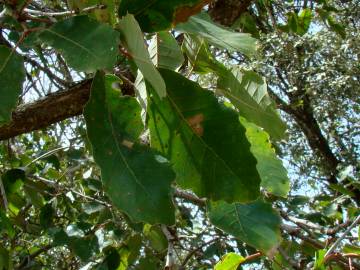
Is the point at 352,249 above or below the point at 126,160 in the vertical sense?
below

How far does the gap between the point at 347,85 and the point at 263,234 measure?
3.46m

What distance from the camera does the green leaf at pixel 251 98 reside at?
0.91 meters

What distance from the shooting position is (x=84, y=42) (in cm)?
68

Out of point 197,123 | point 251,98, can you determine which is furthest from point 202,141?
point 251,98

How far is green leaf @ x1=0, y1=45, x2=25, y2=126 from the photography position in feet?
2.39

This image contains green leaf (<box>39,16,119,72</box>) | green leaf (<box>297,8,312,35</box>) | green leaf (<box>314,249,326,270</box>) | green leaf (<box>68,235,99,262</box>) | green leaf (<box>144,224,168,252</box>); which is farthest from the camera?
green leaf (<box>297,8,312,35</box>)

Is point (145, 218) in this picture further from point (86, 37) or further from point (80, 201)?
point (80, 201)

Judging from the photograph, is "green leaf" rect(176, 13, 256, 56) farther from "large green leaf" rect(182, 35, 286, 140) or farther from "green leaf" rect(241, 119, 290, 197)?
"green leaf" rect(241, 119, 290, 197)

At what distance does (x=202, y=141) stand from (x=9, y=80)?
0.26 meters

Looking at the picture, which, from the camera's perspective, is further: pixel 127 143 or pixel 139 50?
pixel 127 143

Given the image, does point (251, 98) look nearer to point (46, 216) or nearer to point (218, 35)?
point (218, 35)

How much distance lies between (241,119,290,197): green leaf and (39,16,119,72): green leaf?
12.9 inches

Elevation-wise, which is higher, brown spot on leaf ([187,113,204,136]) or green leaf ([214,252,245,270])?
brown spot on leaf ([187,113,204,136])

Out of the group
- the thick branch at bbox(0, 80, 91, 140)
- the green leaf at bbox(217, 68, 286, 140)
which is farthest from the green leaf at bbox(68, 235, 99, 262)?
the green leaf at bbox(217, 68, 286, 140)
